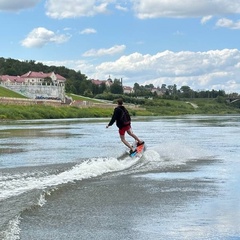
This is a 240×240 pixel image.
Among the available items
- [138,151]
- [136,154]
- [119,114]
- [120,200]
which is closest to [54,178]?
[120,200]

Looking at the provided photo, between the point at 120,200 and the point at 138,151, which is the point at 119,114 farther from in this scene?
the point at 120,200

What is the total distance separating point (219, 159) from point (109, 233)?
1166 cm

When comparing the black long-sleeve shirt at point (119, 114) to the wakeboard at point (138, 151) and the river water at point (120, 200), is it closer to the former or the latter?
the wakeboard at point (138, 151)

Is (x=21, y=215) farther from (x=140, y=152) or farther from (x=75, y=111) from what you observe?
(x=75, y=111)

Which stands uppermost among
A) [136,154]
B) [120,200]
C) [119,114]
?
[119,114]

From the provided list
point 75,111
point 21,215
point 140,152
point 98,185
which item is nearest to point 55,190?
point 98,185

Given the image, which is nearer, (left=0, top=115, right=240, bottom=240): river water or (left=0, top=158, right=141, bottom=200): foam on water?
(left=0, top=115, right=240, bottom=240): river water

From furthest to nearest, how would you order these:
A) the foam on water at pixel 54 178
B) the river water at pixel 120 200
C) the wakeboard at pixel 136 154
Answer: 1. the wakeboard at pixel 136 154
2. the foam on water at pixel 54 178
3. the river water at pixel 120 200

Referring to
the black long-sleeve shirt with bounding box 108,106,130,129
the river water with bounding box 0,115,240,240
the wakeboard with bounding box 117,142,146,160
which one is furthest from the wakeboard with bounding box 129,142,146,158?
the black long-sleeve shirt with bounding box 108,106,130,129

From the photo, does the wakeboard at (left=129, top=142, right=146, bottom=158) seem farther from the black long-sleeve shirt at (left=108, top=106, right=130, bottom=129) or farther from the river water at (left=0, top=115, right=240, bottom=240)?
the black long-sleeve shirt at (left=108, top=106, right=130, bottom=129)

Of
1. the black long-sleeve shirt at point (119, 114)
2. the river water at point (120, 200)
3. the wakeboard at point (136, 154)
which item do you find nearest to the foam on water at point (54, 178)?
the river water at point (120, 200)

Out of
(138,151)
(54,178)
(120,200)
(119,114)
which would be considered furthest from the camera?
(119,114)

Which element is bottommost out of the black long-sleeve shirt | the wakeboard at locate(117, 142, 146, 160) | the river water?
the river water

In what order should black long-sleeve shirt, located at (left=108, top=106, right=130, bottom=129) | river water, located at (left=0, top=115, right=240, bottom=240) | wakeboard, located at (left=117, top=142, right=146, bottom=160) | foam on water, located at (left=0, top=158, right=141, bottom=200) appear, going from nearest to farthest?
1. river water, located at (left=0, top=115, right=240, bottom=240)
2. foam on water, located at (left=0, top=158, right=141, bottom=200)
3. wakeboard, located at (left=117, top=142, right=146, bottom=160)
4. black long-sleeve shirt, located at (left=108, top=106, right=130, bottom=129)
